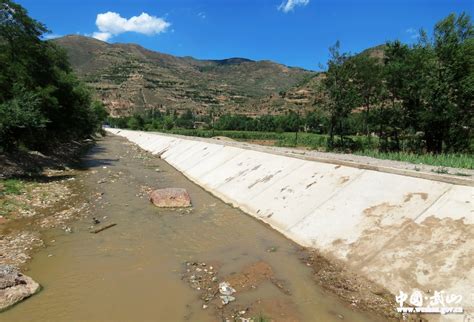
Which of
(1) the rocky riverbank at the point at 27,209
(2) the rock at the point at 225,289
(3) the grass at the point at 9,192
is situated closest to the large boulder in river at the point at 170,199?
(1) the rocky riverbank at the point at 27,209

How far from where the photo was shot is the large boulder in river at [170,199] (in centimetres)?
1462

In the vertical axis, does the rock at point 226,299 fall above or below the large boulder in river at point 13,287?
below

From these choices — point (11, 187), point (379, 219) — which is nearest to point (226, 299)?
point (379, 219)

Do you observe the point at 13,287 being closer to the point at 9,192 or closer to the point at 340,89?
the point at 9,192

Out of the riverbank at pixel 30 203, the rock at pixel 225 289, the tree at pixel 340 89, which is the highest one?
the tree at pixel 340 89

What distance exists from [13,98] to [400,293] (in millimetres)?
23205

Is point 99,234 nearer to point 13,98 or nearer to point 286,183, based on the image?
point 286,183

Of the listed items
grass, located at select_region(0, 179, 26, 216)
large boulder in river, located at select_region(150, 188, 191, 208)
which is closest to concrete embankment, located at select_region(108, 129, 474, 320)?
large boulder in river, located at select_region(150, 188, 191, 208)

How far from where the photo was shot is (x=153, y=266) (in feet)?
27.4

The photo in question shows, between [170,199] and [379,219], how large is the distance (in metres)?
9.10

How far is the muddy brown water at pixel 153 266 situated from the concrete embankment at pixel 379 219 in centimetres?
104

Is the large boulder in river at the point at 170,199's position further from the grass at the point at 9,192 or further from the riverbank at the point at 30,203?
the grass at the point at 9,192

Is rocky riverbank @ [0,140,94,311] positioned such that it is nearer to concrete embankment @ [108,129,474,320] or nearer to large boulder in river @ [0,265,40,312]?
large boulder in river @ [0,265,40,312]

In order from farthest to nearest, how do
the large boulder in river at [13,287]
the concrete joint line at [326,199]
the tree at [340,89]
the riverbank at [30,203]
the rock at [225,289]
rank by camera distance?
the tree at [340,89], the concrete joint line at [326,199], the riverbank at [30,203], the rock at [225,289], the large boulder in river at [13,287]
